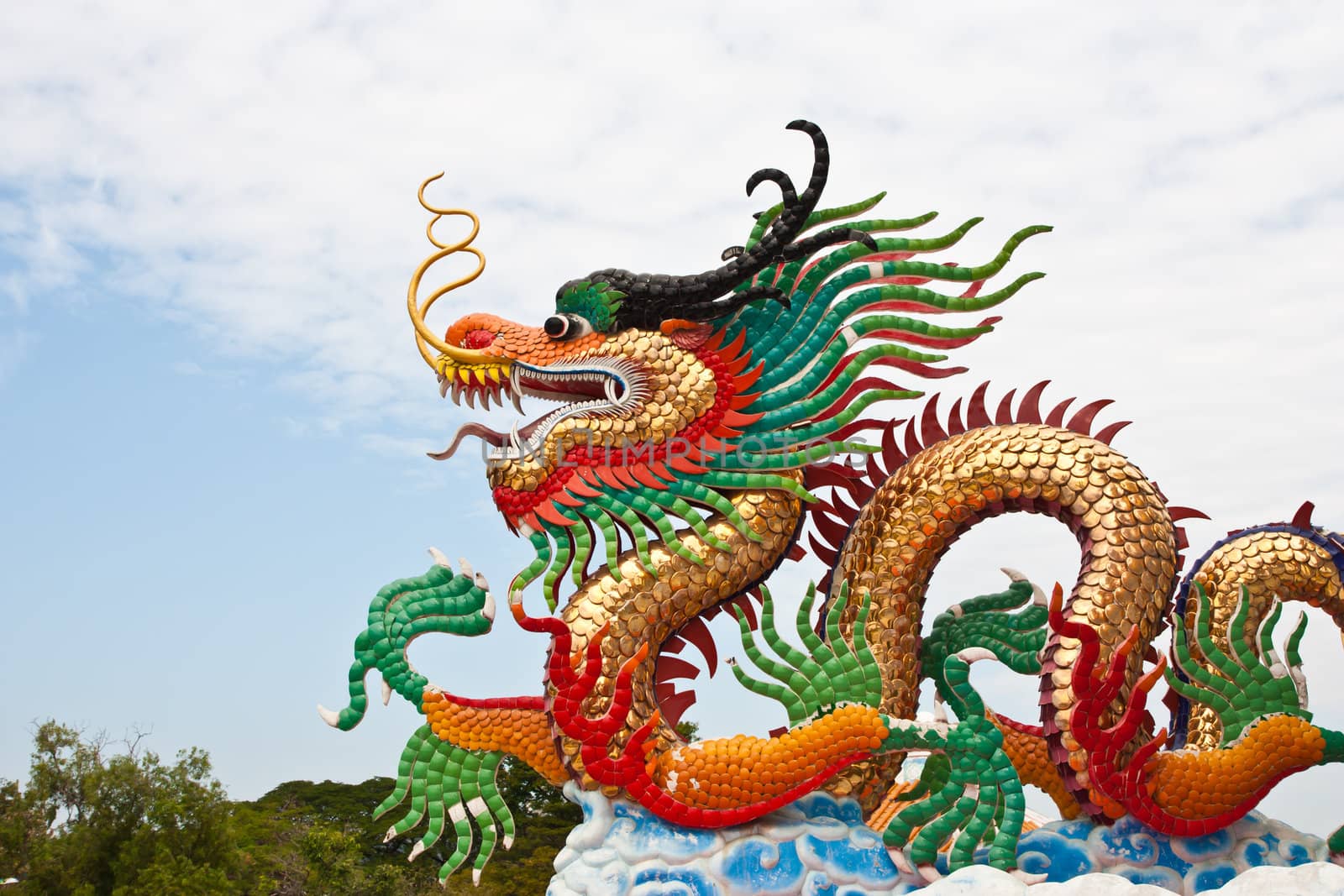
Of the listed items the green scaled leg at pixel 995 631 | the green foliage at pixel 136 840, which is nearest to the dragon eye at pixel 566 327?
the green scaled leg at pixel 995 631

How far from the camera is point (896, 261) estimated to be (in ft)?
23.5

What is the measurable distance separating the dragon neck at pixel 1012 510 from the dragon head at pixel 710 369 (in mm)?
497

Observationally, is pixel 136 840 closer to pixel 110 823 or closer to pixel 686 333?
pixel 110 823

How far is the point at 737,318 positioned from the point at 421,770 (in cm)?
313

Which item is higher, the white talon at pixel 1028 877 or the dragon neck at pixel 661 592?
the dragon neck at pixel 661 592

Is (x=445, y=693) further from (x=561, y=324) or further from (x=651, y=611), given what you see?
(x=561, y=324)

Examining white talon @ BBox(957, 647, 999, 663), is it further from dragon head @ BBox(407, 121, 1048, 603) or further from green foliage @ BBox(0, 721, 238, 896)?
green foliage @ BBox(0, 721, 238, 896)

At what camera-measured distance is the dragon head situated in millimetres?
6871

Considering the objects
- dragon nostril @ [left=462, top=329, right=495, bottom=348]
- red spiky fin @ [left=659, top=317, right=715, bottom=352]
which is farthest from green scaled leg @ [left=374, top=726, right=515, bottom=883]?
red spiky fin @ [left=659, top=317, right=715, bottom=352]

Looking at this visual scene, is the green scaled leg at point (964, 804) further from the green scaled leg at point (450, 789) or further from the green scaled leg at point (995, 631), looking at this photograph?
the green scaled leg at point (450, 789)

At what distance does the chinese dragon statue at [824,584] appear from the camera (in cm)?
617

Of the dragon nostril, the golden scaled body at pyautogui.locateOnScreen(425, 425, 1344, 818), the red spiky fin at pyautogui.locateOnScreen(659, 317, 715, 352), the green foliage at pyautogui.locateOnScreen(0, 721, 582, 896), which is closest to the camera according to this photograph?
the golden scaled body at pyautogui.locateOnScreen(425, 425, 1344, 818)

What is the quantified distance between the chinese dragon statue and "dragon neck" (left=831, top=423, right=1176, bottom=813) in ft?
0.05

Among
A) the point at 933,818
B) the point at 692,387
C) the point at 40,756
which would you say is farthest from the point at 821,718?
the point at 40,756
